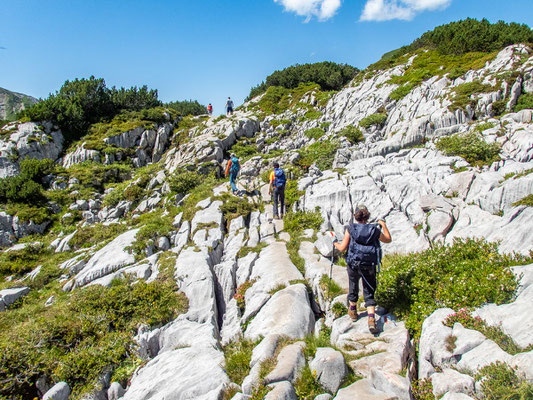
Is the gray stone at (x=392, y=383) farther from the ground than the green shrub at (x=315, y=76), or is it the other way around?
the green shrub at (x=315, y=76)

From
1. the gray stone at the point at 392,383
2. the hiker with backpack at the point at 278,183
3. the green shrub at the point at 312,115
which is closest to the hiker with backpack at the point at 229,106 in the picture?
the green shrub at the point at 312,115

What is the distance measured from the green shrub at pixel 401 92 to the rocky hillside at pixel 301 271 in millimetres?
405

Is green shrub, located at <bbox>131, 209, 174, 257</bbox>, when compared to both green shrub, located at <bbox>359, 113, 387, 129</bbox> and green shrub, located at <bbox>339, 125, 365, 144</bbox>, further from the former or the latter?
green shrub, located at <bbox>359, 113, 387, 129</bbox>

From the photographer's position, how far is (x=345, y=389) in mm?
5422

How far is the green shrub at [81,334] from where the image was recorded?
8305 mm

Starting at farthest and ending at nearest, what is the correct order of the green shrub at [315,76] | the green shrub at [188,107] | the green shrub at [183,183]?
the green shrub at [188,107] → the green shrub at [315,76] → the green shrub at [183,183]

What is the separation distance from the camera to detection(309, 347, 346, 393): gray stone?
224 inches

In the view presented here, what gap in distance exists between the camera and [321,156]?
23.5 metres

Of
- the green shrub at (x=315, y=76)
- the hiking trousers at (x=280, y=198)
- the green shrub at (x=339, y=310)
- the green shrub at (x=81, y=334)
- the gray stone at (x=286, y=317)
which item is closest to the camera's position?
the gray stone at (x=286, y=317)

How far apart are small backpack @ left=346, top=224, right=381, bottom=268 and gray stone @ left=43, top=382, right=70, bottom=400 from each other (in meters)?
9.38

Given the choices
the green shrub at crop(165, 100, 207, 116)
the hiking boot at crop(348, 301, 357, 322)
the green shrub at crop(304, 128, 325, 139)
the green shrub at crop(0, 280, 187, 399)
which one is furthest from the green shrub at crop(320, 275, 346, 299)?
the green shrub at crop(165, 100, 207, 116)

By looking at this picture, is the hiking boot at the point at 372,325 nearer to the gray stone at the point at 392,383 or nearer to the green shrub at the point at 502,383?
the gray stone at the point at 392,383

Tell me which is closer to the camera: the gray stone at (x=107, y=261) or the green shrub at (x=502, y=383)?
the green shrub at (x=502, y=383)

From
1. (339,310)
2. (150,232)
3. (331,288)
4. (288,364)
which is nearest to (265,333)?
(288,364)
